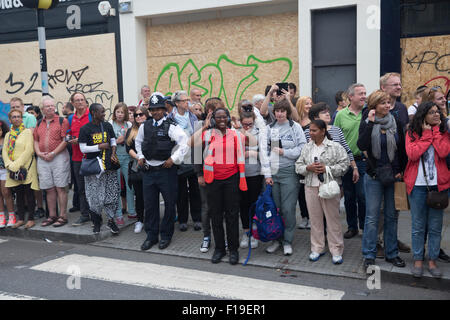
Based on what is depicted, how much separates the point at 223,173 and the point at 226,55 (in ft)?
20.3

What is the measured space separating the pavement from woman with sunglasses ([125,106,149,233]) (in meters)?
0.27

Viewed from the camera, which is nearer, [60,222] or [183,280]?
[183,280]

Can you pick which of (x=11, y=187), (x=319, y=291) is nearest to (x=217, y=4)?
(x=11, y=187)

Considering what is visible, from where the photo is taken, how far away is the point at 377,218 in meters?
5.33

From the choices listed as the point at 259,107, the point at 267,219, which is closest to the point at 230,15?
the point at 259,107

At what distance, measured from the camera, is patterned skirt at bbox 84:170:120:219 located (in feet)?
23.2

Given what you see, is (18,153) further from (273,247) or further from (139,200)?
(273,247)

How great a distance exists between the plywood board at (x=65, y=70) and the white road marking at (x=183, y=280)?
290 inches

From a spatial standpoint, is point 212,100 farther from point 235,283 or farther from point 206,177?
point 235,283

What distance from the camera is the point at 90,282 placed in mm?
5230

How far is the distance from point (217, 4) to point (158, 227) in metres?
6.36

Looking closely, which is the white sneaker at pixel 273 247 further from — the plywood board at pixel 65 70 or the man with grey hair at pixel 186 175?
the plywood board at pixel 65 70

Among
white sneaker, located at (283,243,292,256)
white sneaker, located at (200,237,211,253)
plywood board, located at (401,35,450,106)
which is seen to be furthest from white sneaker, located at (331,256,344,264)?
plywood board, located at (401,35,450,106)

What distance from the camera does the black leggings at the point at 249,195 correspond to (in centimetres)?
615
